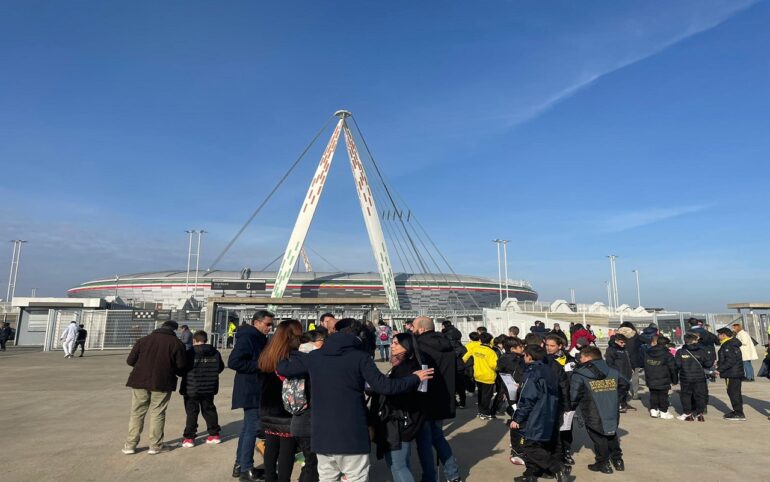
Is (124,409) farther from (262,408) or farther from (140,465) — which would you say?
(262,408)

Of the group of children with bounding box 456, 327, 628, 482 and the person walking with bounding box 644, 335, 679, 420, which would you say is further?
the person walking with bounding box 644, 335, 679, 420

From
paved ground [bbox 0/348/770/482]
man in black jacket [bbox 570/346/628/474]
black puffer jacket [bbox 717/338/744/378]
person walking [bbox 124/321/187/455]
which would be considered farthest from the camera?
black puffer jacket [bbox 717/338/744/378]

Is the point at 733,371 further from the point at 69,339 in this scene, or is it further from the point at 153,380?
the point at 69,339

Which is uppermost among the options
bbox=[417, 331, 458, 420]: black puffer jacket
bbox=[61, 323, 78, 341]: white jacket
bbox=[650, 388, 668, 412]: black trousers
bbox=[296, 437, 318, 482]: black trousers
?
bbox=[417, 331, 458, 420]: black puffer jacket

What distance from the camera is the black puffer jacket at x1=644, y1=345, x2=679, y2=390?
8156 mm

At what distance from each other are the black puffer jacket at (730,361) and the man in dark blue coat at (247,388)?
805 cm

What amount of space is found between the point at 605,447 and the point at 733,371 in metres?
4.63

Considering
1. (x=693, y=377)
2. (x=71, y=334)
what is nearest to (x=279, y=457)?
(x=693, y=377)

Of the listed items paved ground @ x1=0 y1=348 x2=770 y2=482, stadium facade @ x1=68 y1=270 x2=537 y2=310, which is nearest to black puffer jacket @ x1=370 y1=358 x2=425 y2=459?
paved ground @ x1=0 y1=348 x2=770 y2=482

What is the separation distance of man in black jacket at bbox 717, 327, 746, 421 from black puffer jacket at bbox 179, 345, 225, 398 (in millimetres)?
8705

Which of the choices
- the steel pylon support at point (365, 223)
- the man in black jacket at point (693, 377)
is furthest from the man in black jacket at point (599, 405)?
the steel pylon support at point (365, 223)

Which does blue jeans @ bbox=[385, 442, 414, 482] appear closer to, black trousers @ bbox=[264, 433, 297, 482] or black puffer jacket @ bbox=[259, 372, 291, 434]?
black trousers @ bbox=[264, 433, 297, 482]

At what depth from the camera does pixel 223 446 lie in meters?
6.41

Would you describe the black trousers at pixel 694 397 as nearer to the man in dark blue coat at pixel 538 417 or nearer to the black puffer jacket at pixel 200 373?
the man in dark blue coat at pixel 538 417
